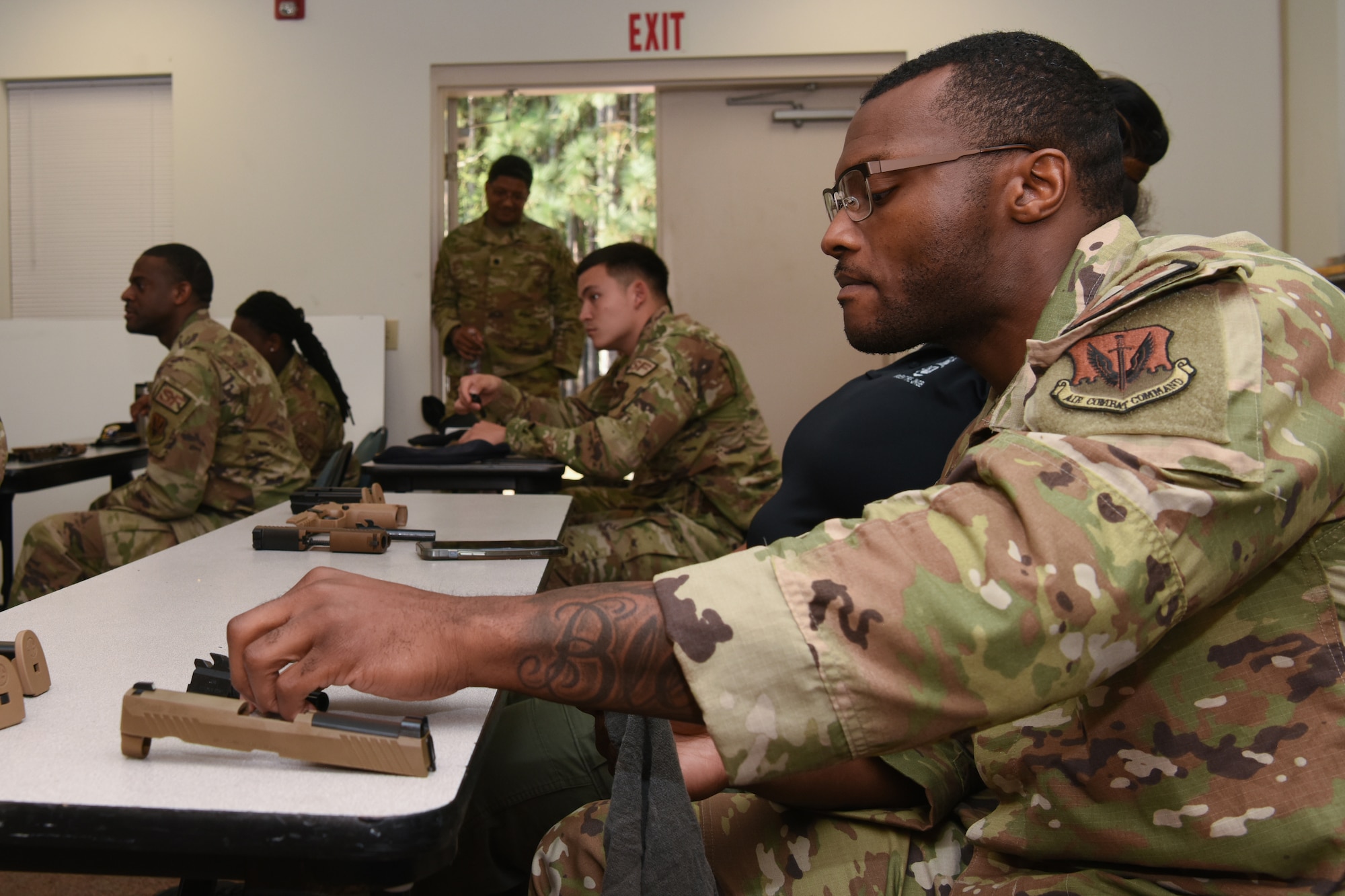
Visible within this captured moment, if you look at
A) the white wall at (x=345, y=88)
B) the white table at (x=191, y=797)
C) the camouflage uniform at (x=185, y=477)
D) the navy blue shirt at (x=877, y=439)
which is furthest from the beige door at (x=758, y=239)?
the white table at (x=191, y=797)

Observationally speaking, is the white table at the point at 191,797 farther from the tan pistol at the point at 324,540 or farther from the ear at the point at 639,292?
the ear at the point at 639,292

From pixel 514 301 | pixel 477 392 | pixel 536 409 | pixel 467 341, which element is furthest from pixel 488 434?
pixel 514 301

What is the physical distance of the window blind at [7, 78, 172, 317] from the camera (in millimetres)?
5238

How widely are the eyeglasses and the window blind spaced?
202 inches

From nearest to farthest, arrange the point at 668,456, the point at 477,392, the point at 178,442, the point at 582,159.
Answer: the point at 178,442
the point at 668,456
the point at 477,392
the point at 582,159

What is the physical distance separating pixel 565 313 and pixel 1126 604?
15.7 feet

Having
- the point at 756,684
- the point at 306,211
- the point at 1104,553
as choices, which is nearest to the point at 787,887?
the point at 756,684

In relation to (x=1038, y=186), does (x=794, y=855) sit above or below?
below

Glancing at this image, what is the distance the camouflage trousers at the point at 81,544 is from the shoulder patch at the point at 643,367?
1383 mm

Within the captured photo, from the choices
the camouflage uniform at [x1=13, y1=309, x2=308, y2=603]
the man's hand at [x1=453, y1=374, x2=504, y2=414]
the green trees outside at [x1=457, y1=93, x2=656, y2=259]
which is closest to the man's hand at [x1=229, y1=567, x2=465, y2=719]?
the camouflage uniform at [x1=13, y1=309, x2=308, y2=603]

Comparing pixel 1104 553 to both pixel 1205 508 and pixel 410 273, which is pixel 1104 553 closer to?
pixel 1205 508

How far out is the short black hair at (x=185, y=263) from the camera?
128 inches

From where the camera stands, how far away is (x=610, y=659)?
26.9 inches

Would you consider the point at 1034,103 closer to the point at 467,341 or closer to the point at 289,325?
the point at 289,325
